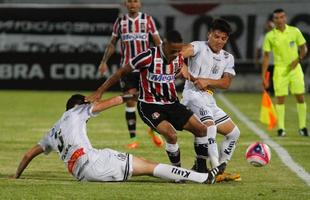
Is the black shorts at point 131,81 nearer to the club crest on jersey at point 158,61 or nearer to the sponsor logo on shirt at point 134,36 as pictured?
the sponsor logo on shirt at point 134,36

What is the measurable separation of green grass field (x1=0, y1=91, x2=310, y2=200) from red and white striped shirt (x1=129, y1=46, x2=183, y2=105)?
0.93m

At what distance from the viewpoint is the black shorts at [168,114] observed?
11242 mm

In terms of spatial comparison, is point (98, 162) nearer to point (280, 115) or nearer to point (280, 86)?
point (280, 115)

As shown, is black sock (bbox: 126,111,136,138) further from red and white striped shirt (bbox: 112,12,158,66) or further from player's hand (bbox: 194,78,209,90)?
player's hand (bbox: 194,78,209,90)

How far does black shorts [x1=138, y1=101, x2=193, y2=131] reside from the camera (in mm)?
11242

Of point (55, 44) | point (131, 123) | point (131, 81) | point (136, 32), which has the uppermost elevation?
point (136, 32)

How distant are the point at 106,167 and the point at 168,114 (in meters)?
1.07

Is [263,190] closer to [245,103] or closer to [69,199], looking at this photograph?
[69,199]

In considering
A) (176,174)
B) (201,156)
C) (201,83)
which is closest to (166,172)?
(176,174)

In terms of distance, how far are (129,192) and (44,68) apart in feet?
63.1

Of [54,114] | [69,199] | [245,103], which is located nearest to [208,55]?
[69,199]

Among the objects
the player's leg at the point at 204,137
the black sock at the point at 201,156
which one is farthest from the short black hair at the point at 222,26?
the black sock at the point at 201,156

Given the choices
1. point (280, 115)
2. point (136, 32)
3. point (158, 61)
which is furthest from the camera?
point (280, 115)

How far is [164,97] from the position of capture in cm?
1130
